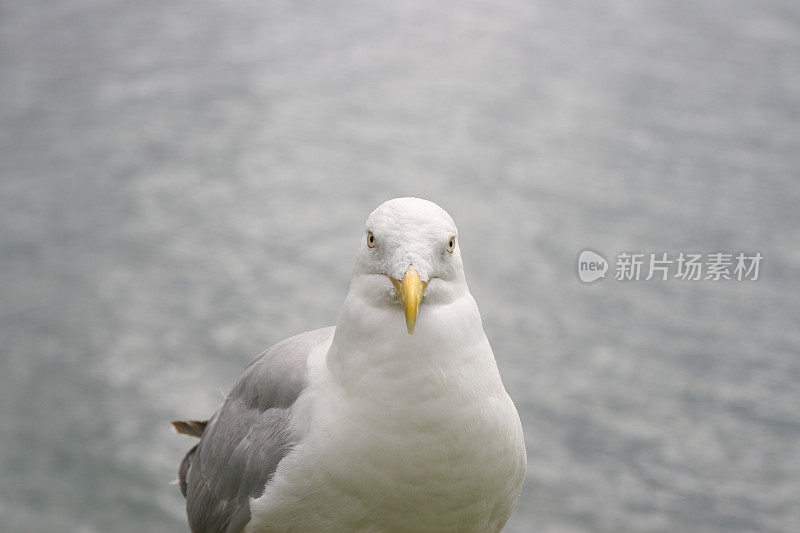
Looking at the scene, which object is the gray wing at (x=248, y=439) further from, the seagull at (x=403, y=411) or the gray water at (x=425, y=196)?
the gray water at (x=425, y=196)

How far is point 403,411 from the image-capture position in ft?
4.21

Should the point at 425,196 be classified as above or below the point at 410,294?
above

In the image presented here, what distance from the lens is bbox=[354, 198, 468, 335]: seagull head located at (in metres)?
1.24

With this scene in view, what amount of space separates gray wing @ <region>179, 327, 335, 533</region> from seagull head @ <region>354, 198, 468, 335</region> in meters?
0.26

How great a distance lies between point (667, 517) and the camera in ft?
9.19

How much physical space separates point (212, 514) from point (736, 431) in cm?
208

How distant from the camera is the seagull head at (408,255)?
1.24 metres

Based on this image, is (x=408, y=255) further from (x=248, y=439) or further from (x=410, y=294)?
(x=248, y=439)

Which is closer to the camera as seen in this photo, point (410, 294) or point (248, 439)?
point (410, 294)

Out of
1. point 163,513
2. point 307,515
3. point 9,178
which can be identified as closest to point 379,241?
point 307,515

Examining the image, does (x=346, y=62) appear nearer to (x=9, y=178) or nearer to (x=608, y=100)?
(x=608, y=100)

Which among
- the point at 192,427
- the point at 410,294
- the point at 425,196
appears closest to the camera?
the point at 410,294

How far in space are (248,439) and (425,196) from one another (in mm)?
2597

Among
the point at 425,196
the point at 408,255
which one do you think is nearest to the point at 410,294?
the point at 408,255
